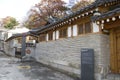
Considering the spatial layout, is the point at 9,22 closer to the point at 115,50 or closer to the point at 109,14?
the point at 115,50

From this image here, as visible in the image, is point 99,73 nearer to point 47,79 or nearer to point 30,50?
point 47,79

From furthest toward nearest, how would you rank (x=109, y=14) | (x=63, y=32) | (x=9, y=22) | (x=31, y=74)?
(x=9, y=22) → (x=63, y=32) → (x=31, y=74) → (x=109, y=14)

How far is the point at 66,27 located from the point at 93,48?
12.7 feet

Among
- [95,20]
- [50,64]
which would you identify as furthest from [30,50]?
[95,20]

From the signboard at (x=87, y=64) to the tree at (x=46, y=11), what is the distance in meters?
24.2

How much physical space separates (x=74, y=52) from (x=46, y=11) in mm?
24307

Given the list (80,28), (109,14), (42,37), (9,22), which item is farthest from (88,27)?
(9,22)

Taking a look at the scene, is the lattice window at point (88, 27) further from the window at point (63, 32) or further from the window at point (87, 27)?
the window at point (63, 32)

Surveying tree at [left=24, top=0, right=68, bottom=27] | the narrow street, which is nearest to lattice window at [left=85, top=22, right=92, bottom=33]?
the narrow street

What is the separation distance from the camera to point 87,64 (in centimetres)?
993

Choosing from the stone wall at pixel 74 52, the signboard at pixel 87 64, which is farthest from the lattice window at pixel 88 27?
the signboard at pixel 87 64

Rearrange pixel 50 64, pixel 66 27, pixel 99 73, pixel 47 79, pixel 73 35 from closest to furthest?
pixel 99 73 → pixel 47 79 → pixel 73 35 → pixel 66 27 → pixel 50 64

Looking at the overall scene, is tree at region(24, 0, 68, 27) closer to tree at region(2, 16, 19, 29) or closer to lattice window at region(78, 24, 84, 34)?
tree at region(2, 16, 19, 29)

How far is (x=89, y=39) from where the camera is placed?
33.4ft
